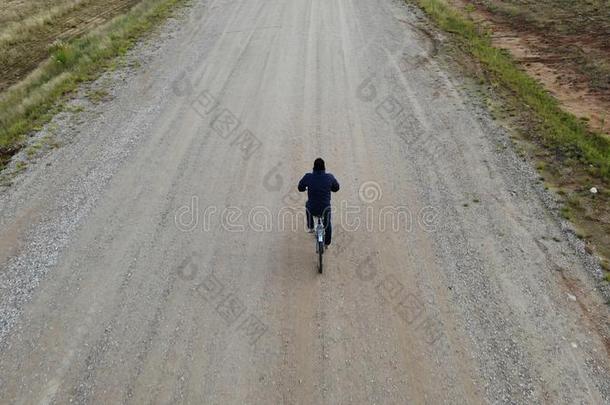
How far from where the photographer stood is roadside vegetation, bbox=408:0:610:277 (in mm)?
8961

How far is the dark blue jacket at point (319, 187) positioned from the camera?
7664mm

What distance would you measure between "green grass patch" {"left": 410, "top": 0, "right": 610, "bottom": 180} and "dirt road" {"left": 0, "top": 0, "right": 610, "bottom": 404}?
136 centimetres

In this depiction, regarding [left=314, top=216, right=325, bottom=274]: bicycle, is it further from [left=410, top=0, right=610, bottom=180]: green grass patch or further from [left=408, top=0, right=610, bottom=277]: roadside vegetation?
[left=410, top=0, right=610, bottom=180]: green grass patch

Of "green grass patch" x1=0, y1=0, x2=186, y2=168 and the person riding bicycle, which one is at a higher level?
"green grass patch" x1=0, y1=0, x2=186, y2=168

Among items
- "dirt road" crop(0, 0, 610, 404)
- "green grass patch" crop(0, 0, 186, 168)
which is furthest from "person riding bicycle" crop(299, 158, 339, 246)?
"green grass patch" crop(0, 0, 186, 168)

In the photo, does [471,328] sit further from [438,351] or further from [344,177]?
[344,177]

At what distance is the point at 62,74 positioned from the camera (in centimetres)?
1586

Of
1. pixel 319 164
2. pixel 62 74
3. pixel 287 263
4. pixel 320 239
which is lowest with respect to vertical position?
pixel 287 263

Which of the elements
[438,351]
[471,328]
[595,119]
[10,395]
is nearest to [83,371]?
[10,395]

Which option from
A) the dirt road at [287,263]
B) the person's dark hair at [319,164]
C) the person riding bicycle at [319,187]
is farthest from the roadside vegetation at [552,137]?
the person's dark hair at [319,164]

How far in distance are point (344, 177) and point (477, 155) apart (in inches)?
131

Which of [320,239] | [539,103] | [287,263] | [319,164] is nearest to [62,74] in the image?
[287,263]

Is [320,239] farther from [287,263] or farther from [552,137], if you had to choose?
[552,137]

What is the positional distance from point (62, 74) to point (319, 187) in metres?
12.7
